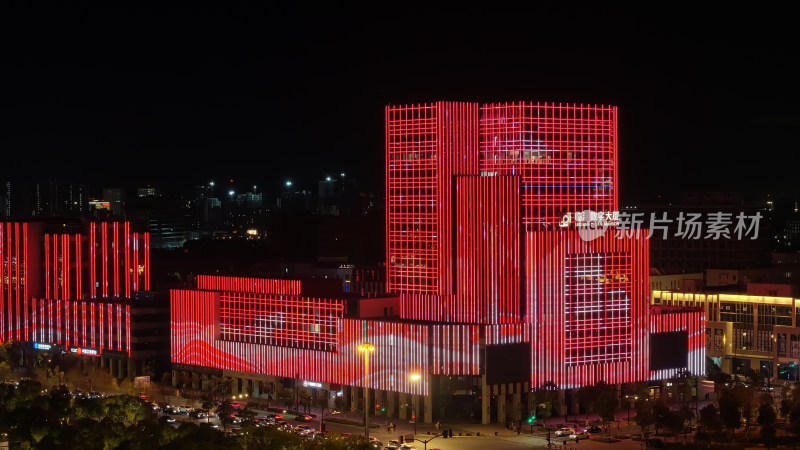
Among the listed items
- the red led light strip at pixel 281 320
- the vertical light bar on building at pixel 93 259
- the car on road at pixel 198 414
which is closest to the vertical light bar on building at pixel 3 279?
the vertical light bar on building at pixel 93 259

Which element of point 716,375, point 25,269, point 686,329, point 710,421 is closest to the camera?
point 710,421

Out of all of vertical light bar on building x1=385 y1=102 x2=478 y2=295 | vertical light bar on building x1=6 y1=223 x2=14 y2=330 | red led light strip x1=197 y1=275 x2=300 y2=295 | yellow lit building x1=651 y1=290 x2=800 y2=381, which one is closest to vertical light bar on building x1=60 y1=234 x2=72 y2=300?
vertical light bar on building x1=6 y1=223 x2=14 y2=330

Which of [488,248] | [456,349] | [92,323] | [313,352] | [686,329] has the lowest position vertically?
[313,352]

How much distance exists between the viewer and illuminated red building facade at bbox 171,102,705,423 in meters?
76.6

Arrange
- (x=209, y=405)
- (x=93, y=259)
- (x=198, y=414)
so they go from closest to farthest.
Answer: (x=209, y=405) → (x=198, y=414) → (x=93, y=259)

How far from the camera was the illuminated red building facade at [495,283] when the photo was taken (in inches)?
3017

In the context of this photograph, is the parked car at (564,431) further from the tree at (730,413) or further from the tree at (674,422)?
the tree at (730,413)

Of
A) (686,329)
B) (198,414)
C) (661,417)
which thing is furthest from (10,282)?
(661,417)

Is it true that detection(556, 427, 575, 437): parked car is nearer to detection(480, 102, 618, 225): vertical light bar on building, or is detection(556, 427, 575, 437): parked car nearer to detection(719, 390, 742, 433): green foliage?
detection(719, 390, 742, 433): green foliage

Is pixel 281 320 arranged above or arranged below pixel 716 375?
above

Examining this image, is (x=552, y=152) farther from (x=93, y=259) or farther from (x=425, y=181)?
(x=93, y=259)

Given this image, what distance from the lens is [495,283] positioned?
79.2 metres

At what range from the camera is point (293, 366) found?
84.6 metres

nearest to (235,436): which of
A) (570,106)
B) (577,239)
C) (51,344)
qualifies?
(577,239)
